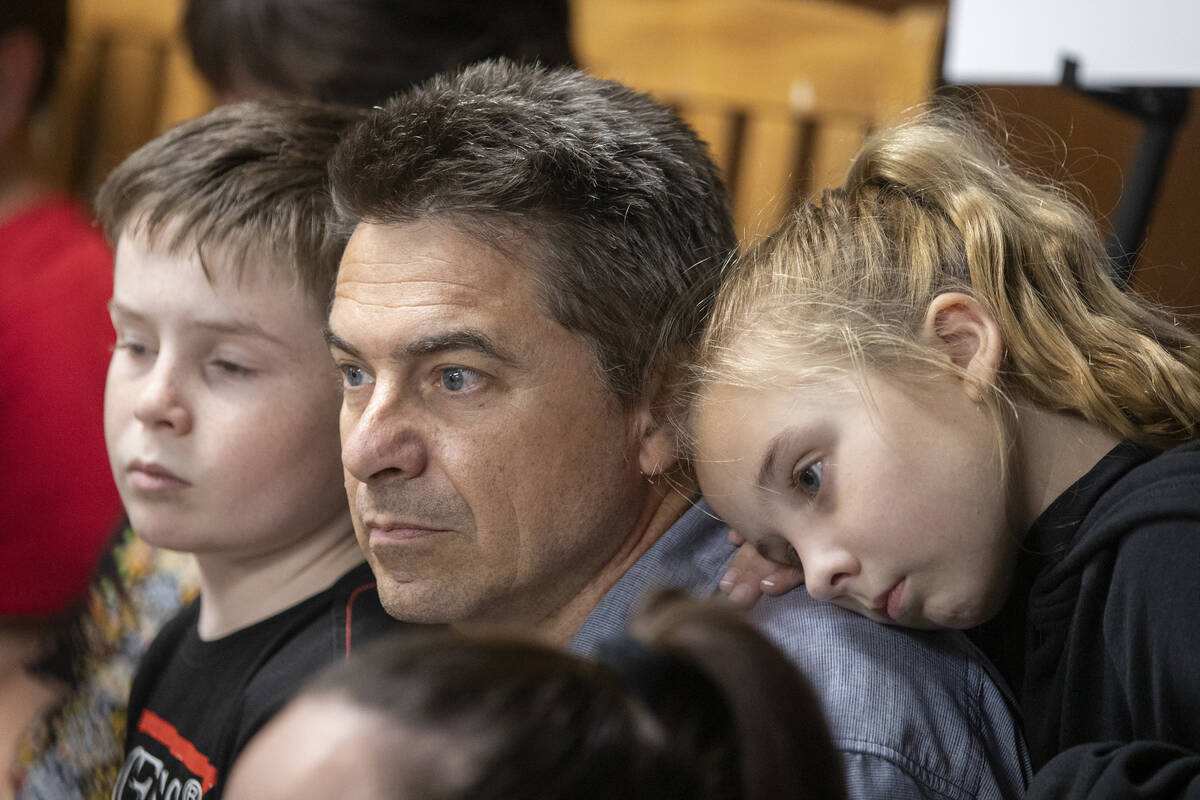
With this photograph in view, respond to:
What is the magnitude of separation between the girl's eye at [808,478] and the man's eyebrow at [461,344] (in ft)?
0.86

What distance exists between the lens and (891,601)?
1.03 metres

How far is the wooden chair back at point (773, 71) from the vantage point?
2424 mm

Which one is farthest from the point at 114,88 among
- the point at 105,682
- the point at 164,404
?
the point at 164,404

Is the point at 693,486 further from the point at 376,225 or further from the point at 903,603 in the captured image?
the point at 376,225

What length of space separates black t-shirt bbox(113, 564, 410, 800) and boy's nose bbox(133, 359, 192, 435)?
0.72 ft

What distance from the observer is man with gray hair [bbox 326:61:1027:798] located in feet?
3.59

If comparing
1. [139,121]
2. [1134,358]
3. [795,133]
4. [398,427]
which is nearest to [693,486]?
[398,427]

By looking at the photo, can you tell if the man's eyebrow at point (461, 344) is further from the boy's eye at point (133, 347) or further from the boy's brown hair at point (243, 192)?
the boy's eye at point (133, 347)

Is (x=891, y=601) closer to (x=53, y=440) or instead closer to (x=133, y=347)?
(x=133, y=347)

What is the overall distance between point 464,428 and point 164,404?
1.15 ft

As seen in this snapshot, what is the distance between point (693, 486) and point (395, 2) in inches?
38.4

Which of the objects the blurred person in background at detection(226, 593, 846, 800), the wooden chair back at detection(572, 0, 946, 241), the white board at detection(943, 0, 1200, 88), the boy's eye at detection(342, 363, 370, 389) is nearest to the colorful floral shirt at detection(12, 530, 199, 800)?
the boy's eye at detection(342, 363, 370, 389)

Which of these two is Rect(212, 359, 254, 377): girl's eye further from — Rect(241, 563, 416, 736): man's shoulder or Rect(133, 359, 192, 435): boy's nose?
Rect(241, 563, 416, 736): man's shoulder

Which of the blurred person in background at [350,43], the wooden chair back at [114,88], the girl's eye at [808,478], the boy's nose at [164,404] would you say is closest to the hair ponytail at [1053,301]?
the girl's eye at [808,478]
